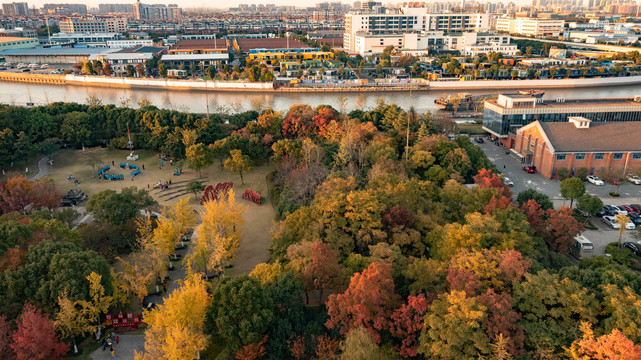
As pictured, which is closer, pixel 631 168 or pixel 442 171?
pixel 442 171

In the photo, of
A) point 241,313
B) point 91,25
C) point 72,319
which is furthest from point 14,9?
point 241,313

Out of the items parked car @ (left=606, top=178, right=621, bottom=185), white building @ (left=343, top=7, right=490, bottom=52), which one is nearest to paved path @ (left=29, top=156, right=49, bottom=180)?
parked car @ (left=606, top=178, right=621, bottom=185)

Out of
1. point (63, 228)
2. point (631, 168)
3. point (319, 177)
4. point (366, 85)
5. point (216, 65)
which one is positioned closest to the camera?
point (63, 228)

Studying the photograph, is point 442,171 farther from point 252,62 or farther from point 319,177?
point 252,62

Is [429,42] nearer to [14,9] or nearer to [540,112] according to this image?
[540,112]

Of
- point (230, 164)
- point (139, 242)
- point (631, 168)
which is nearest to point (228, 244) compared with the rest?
point (139, 242)

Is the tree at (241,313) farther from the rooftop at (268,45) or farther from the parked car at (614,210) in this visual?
the rooftop at (268,45)
